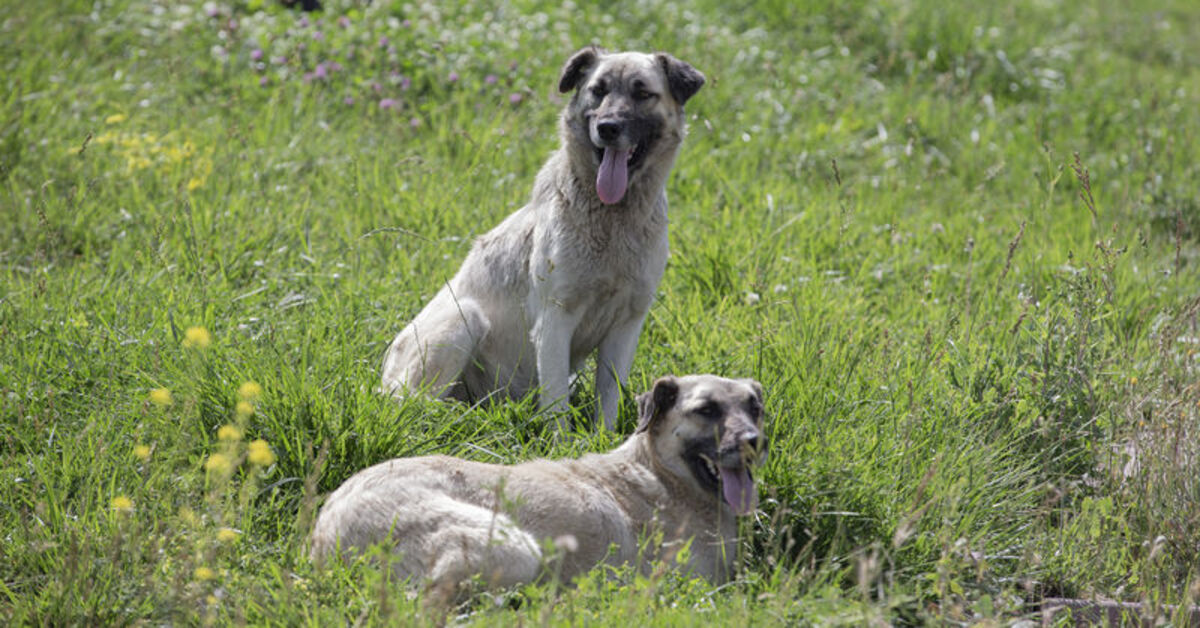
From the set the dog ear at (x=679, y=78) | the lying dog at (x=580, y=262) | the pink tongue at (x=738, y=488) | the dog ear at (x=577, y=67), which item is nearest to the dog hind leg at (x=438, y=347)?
the lying dog at (x=580, y=262)

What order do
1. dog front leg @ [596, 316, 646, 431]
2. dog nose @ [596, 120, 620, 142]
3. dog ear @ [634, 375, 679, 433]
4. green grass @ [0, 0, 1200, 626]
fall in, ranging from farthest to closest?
dog front leg @ [596, 316, 646, 431], dog nose @ [596, 120, 620, 142], dog ear @ [634, 375, 679, 433], green grass @ [0, 0, 1200, 626]

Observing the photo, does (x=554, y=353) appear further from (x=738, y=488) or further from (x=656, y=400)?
(x=738, y=488)

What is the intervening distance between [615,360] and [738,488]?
137 cm

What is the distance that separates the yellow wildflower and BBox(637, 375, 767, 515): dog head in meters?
1.40

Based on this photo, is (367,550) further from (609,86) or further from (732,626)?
(609,86)

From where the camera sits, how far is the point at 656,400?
15.0ft

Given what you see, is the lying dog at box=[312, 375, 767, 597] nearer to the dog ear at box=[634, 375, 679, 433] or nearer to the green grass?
the dog ear at box=[634, 375, 679, 433]

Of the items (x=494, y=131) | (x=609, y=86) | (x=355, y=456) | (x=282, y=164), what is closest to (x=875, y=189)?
(x=494, y=131)

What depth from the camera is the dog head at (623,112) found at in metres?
5.46

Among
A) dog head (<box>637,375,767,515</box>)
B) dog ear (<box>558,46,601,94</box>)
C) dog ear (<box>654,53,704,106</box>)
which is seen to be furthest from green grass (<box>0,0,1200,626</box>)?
dog ear (<box>558,46,601,94</box>)

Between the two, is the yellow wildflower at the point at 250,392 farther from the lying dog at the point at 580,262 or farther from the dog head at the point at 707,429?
the dog head at the point at 707,429

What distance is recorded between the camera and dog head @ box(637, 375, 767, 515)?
434cm

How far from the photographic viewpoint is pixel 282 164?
7.87m

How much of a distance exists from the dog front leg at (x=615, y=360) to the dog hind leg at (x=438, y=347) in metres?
0.62
